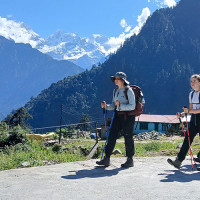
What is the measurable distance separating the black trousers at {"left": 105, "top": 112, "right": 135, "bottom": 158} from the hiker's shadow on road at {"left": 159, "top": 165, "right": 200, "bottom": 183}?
0.99 metres

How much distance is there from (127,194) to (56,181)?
1.36 m

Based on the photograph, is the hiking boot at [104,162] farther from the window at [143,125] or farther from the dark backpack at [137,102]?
the window at [143,125]

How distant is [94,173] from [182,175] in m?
1.74

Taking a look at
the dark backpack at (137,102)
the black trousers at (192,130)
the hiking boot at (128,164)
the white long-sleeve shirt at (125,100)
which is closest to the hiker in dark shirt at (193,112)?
the black trousers at (192,130)

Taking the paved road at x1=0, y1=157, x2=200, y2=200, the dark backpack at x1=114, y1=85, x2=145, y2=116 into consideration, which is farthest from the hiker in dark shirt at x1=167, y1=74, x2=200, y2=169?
the dark backpack at x1=114, y1=85, x2=145, y2=116

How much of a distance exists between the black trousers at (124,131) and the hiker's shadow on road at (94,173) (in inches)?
17.7

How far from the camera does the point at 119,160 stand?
24.3 ft

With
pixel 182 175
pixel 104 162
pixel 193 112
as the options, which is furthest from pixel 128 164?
pixel 193 112

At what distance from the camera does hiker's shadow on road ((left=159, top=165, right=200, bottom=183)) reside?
17.8 ft

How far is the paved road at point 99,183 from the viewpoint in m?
4.27

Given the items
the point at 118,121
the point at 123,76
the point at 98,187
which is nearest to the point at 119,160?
the point at 118,121

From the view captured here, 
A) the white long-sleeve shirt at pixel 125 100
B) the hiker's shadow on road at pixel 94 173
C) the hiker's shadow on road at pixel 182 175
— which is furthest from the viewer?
the white long-sleeve shirt at pixel 125 100

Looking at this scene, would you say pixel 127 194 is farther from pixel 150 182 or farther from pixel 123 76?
pixel 123 76

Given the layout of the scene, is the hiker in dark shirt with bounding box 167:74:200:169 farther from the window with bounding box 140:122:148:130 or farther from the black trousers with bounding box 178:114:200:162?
the window with bounding box 140:122:148:130
